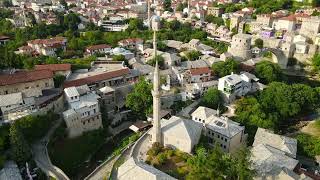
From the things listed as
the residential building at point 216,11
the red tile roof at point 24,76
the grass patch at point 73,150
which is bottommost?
the grass patch at point 73,150

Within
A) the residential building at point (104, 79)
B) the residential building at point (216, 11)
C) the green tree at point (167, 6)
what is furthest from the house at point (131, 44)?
the green tree at point (167, 6)

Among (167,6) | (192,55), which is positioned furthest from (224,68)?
(167,6)

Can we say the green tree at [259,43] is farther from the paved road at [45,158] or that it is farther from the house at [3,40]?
the house at [3,40]

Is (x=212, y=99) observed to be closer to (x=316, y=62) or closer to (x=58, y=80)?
(x=58, y=80)

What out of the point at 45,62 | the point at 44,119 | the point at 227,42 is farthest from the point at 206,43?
the point at 44,119

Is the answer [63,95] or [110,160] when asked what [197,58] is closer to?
[63,95]

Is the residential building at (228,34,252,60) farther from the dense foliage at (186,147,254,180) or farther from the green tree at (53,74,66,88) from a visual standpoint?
the dense foliage at (186,147,254,180)
